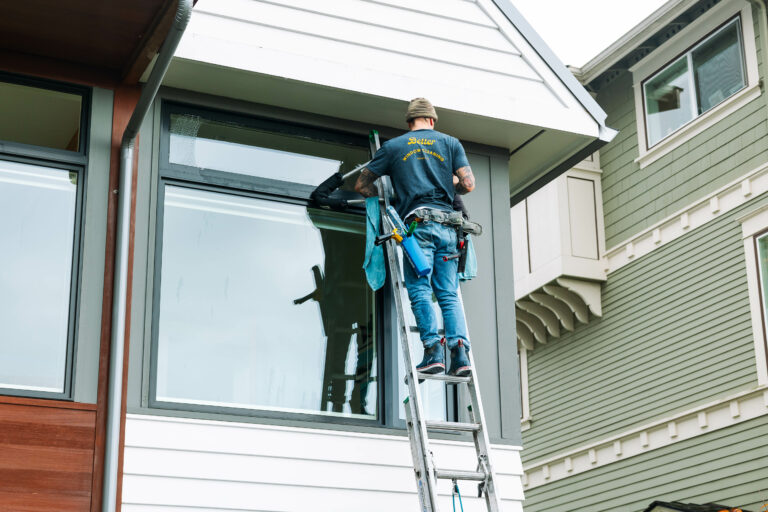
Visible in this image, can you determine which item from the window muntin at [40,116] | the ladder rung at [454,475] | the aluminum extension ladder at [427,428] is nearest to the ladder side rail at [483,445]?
the aluminum extension ladder at [427,428]

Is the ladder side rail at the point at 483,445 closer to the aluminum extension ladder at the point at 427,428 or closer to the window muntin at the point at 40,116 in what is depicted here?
the aluminum extension ladder at the point at 427,428

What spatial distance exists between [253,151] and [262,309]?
1067 millimetres

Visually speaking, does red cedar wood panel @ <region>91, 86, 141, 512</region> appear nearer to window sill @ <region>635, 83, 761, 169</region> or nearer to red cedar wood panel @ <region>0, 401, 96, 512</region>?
red cedar wood panel @ <region>0, 401, 96, 512</region>

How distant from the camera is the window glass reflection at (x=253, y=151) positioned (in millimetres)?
7141

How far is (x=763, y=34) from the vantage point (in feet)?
42.3

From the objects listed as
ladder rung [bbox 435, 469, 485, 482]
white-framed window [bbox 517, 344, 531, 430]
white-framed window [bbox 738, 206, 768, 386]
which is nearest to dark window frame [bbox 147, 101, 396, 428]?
ladder rung [bbox 435, 469, 485, 482]

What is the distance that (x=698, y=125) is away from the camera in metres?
13.9

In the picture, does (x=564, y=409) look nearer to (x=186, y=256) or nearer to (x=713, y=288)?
(x=713, y=288)

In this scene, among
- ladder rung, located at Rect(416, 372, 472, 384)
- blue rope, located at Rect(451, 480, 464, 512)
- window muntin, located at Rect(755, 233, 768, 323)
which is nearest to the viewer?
blue rope, located at Rect(451, 480, 464, 512)

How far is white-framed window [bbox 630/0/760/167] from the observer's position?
13258 mm

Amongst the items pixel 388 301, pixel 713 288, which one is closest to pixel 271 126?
pixel 388 301

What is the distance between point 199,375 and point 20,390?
41.3 inches

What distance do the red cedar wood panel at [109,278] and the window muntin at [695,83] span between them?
28.4ft

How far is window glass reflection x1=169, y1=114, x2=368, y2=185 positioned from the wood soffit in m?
0.50
